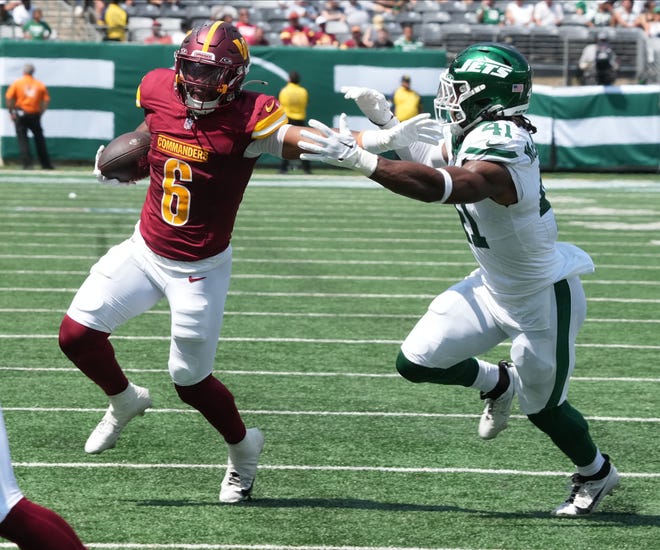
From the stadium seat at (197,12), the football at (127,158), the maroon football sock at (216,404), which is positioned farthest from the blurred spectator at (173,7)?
the maroon football sock at (216,404)

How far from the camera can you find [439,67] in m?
19.8

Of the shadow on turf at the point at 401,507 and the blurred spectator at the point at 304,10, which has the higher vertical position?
the shadow on turf at the point at 401,507

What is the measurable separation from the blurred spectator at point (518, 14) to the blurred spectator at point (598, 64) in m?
1.77

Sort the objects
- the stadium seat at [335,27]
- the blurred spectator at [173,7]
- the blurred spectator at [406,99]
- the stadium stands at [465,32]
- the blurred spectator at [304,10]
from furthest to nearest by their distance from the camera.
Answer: the blurred spectator at [304,10] < the blurred spectator at [173,7] < the stadium seat at [335,27] < the stadium stands at [465,32] < the blurred spectator at [406,99]

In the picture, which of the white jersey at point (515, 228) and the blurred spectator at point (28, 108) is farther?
the blurred spectator at point (28, 108)

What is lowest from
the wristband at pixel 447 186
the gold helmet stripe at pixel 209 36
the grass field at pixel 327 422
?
the grass field at pixel 327 422

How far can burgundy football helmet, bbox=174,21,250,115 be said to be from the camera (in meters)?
4.48

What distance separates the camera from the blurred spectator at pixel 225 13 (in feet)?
67.6

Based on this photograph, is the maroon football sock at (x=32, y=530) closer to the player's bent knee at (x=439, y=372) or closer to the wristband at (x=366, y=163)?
the wristband at (x=366, y=163)

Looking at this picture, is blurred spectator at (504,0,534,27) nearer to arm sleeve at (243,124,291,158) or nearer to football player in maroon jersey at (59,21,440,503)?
football player in maroon jersey at (59,21,440,503)

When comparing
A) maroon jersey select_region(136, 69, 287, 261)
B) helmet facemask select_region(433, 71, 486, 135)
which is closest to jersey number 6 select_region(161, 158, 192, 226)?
maroon jersey select_region(136, 69, 287, 261)

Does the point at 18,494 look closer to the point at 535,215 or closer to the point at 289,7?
the point at 535,215

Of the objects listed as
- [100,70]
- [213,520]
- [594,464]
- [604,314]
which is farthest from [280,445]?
[100,70]

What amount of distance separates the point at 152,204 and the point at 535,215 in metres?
1.46
